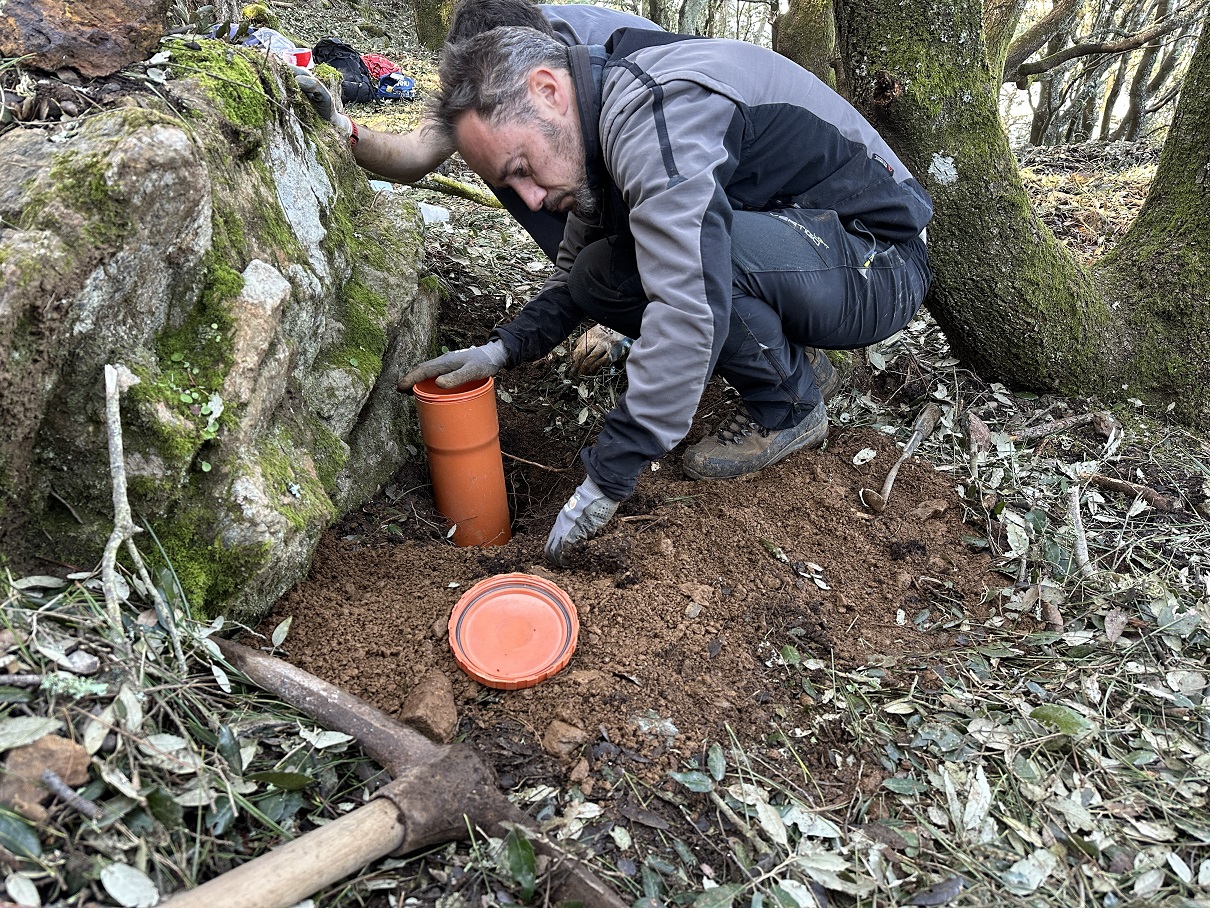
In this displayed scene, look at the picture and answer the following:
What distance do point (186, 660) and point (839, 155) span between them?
7.83ft

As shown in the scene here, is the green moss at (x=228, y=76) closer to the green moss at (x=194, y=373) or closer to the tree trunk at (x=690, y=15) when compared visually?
the green moss at (x=194, y=373)

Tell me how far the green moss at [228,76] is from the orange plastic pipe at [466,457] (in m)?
0.92

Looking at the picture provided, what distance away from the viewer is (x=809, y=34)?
277 inches

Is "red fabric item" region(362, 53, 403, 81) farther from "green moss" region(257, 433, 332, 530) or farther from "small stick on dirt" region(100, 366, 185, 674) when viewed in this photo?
"small stick on dirt" region(100, 366, 185, 674)

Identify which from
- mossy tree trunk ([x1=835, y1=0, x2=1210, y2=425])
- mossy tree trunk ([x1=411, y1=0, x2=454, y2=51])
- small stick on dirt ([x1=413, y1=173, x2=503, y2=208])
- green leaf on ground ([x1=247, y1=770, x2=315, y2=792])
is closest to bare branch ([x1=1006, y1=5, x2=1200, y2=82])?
mossy tree trunk ([x1=835, y1=0, x2=1210, y2=425])

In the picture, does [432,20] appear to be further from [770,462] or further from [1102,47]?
[770,462]

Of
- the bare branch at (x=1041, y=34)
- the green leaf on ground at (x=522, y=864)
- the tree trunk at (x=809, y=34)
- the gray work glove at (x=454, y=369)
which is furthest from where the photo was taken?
the bare branch at (x=1041, y=34)

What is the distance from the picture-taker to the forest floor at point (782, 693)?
1466mm

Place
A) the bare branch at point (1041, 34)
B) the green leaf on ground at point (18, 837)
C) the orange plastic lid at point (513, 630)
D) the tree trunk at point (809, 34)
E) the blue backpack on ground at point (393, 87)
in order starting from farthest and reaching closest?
the blue backpack on ground at point (393, 87), the bare branch at point (1041, 34), the tree trunk at point (809, 34), the orange plastic lid at point (513, 630), the green leaf on ground at point (18, 837)

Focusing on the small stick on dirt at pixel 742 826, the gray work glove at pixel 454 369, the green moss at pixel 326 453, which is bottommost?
the small stick on dirt at pixel 742 826

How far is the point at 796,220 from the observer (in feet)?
8.72

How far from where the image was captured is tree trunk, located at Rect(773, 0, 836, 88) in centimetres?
700

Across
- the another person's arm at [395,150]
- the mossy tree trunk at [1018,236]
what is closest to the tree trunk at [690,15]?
the mossy tree trunk at [1018,236]

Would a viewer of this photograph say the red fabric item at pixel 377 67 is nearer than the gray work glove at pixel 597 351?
No
